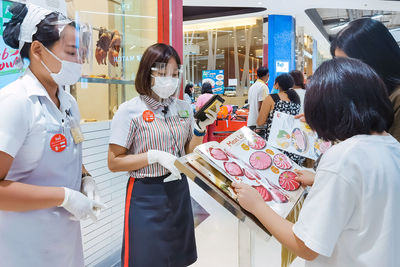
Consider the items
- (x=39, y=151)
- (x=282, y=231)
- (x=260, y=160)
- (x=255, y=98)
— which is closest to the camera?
(x=282, y=231)

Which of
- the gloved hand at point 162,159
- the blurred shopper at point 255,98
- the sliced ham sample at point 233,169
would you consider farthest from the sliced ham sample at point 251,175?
the blurred shopper at point 255,98

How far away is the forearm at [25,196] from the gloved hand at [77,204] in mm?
36

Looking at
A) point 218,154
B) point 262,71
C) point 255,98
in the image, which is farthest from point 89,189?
point 262,71

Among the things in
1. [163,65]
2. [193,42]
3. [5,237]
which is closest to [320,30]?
[193,42]

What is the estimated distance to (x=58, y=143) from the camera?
108 cm

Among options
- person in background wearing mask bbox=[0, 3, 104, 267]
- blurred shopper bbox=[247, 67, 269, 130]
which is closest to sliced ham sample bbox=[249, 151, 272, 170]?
person in background wearing mask bbox=[0, 3, 104, 267]

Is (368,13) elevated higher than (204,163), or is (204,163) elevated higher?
(368,13)

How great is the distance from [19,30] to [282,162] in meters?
1.08

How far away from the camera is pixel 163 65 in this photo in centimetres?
163

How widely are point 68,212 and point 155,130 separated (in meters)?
0.59

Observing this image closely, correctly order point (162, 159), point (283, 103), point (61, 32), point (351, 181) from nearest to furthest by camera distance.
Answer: point (351, 181), point (61, 32), point (162, 159), point (283, 103)

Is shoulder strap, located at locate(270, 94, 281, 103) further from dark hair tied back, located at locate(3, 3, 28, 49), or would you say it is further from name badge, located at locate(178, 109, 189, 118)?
dark hair tied back, located at locate(3, 3, 28, 49)

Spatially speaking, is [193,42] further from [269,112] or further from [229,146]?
[229,146]

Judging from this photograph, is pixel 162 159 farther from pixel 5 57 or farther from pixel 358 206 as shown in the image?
pixel 5 57
